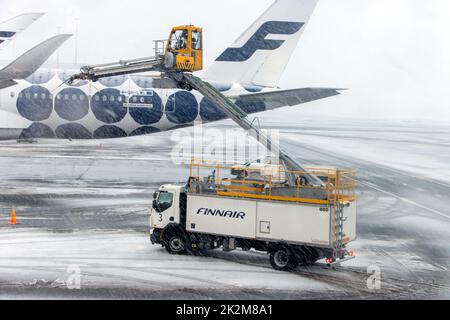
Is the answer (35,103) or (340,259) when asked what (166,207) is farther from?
(35,103)

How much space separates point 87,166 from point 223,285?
33.7 meters

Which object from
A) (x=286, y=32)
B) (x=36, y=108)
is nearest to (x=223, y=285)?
(x=286, y=32)

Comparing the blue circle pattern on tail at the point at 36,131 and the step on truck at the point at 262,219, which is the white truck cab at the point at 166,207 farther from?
the blue circle pattern on tail at the point at 36,131

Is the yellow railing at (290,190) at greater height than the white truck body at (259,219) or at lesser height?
greater

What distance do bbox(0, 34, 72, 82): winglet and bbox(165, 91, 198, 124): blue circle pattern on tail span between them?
12.1 meters

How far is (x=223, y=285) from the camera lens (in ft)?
61.5

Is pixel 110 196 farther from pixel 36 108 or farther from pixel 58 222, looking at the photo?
pixel 36 108

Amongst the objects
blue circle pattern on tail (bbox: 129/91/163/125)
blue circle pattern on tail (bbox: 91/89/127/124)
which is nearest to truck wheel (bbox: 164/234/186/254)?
blue circle pattern on tail (bbox: 129/91/163/125)

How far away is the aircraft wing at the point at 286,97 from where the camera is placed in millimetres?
34906

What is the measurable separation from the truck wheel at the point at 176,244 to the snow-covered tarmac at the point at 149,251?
526 millimetres

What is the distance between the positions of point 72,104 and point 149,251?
22.5m

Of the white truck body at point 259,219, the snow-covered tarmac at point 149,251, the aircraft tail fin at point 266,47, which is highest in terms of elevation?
the aircraft tail fin at point 266,47

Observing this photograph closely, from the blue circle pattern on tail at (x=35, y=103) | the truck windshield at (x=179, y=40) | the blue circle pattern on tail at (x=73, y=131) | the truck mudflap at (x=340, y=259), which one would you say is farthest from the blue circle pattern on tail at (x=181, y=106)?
the truck mudflap at (x=340, y=259)

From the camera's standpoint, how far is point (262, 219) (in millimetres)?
21047
